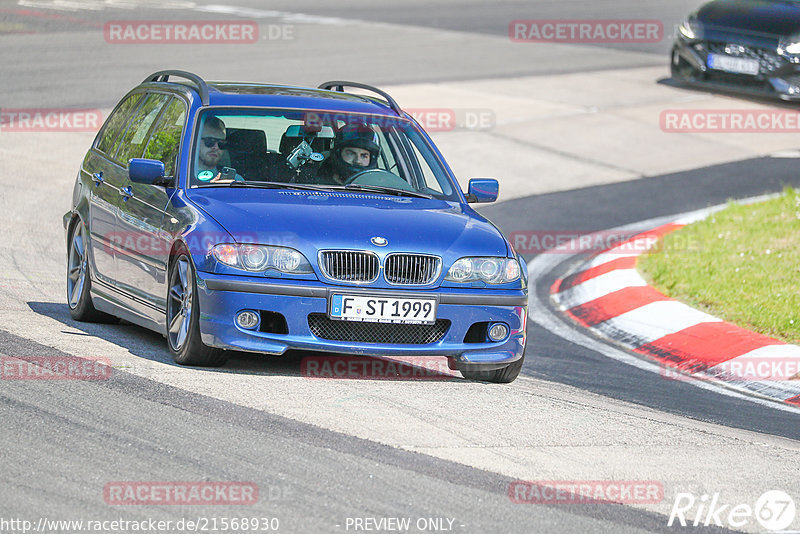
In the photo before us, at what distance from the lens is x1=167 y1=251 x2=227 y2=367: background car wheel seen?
7109mm

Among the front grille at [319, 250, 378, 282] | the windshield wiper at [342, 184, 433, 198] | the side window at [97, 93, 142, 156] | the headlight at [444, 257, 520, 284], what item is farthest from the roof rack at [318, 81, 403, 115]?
the front grille at [319, 250, 378, 282]

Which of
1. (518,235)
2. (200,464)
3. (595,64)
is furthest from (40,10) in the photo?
(200,464)

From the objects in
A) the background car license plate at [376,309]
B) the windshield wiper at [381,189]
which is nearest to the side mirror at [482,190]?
the windshield wiper at [381,189]

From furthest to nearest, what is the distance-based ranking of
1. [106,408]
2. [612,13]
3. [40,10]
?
[612,13]
[40,10]
[106,408]

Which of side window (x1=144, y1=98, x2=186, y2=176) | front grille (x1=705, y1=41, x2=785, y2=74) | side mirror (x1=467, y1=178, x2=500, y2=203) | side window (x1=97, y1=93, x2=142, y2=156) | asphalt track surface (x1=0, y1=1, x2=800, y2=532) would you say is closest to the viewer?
asphalt track surface (x1=0, y1=1, x2=800, y2=532)

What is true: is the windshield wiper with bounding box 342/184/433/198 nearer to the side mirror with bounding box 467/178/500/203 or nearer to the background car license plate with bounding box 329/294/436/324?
the side mirror with bounding box 467/178/500/203

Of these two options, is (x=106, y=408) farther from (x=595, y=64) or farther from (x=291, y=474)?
(x=595, y=64)

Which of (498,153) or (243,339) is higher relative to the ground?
(243,339)

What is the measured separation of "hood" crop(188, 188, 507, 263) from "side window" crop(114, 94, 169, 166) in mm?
1101

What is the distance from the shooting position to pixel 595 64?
23.9 m

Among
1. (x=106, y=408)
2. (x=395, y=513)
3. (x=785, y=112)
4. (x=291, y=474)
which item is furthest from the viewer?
(x=785, y=112)

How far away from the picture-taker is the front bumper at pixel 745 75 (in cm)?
1908

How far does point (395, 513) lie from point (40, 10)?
23.7m

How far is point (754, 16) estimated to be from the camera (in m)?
19.9
